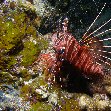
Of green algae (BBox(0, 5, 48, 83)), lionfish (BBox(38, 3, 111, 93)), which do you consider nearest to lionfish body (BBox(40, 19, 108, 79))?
lionfish (BBox(38, 3, 111, 93))

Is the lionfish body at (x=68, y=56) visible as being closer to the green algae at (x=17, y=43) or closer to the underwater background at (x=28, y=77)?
the underwater background at (x=28, y=77)

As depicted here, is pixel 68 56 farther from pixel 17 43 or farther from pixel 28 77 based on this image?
pixel 17 43

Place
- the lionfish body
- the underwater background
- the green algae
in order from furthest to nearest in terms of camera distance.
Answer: the green algae
the lionfish body
the underwater background

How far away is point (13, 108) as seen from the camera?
11.2 ft

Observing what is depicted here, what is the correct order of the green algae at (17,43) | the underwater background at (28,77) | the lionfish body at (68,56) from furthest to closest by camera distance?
1. the green algae at (17,43)
2. the lionfish body at (68,56)
3. the underwater background at (28,77)

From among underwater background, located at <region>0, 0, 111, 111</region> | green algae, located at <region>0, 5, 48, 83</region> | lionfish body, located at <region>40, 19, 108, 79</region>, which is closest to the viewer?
underwater background, located at <region>0, 0, 111, 111</region>

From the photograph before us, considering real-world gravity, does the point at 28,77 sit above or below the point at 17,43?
below

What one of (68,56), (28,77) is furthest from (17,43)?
(68,56)

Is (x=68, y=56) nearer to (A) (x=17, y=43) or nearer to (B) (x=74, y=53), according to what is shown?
(B) (x=74, y=53)

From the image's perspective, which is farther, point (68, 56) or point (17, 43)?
point (17, 43)

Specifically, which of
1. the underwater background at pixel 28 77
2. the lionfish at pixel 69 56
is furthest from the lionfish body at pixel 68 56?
the underwater background at pixel 28 77

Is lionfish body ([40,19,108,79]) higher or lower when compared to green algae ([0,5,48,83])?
lower

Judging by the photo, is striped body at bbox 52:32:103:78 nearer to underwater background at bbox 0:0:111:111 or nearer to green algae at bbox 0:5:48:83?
underwater background at bbox 0:0:111:111

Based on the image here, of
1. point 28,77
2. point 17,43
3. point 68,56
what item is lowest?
point 28,77
